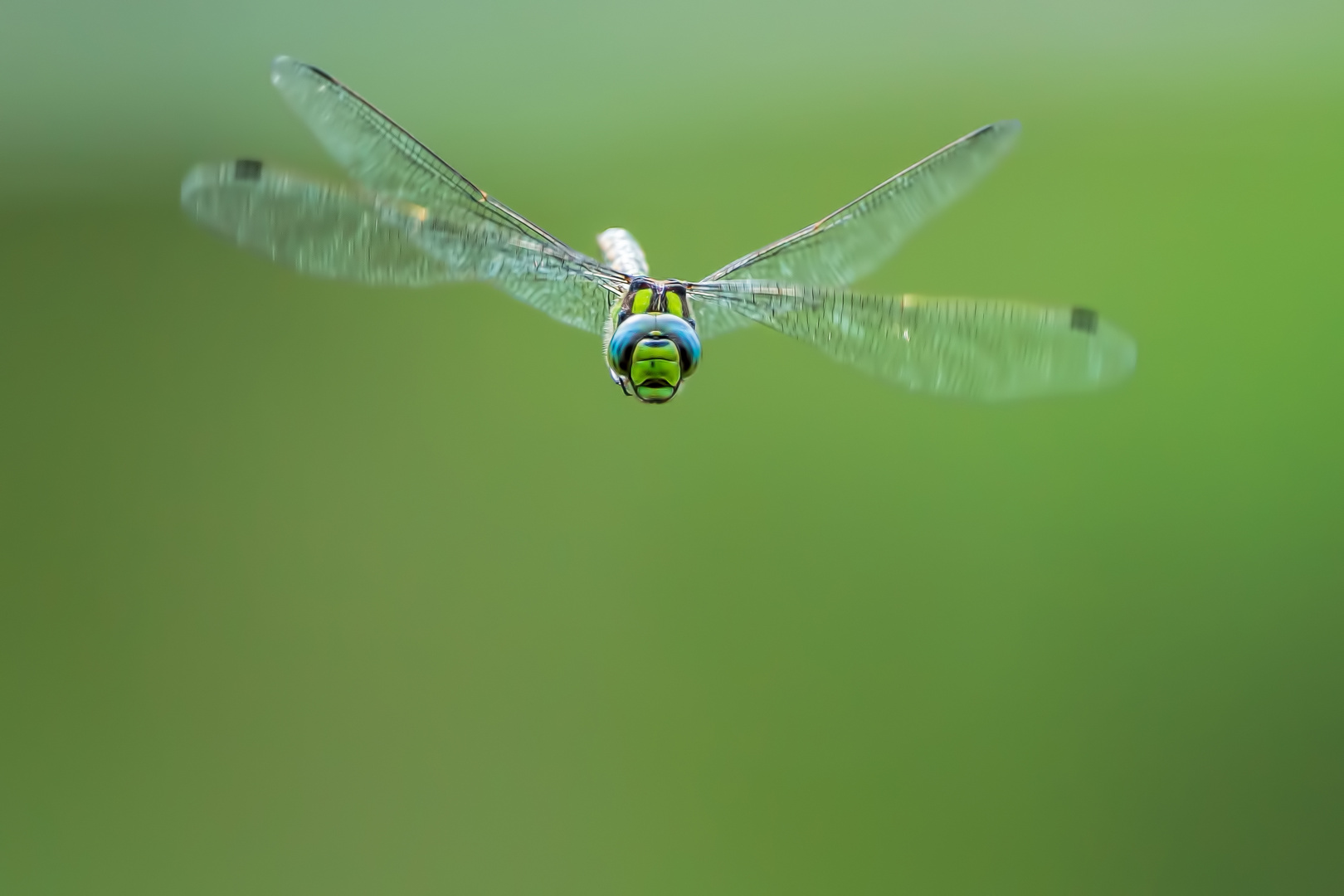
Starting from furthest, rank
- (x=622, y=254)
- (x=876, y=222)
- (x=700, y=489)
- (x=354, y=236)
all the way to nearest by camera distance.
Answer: (x=700, y=489) → (x=622, y=254) → (x=876, y=222) → (x=354, y=236)

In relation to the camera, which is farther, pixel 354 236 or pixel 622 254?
pixel 622 254

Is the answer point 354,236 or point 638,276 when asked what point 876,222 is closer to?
point 638,276

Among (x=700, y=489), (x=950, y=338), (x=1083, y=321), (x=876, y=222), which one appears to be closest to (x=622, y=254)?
(x=876, y=222)

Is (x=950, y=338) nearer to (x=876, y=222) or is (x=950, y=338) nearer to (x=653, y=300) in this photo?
(x=876, y=222)

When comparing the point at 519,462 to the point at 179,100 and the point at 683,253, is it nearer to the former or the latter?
the point at 683,253

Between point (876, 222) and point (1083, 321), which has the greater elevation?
point (876, 222)

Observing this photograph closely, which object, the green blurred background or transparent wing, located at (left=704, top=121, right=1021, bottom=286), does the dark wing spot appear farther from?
the green blurred background

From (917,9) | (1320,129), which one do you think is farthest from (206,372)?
(1320,129)

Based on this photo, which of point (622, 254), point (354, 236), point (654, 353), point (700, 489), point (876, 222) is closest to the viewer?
point (654, 353)

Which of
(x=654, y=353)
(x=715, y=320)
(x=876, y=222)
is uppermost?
(x=876, y=222)
